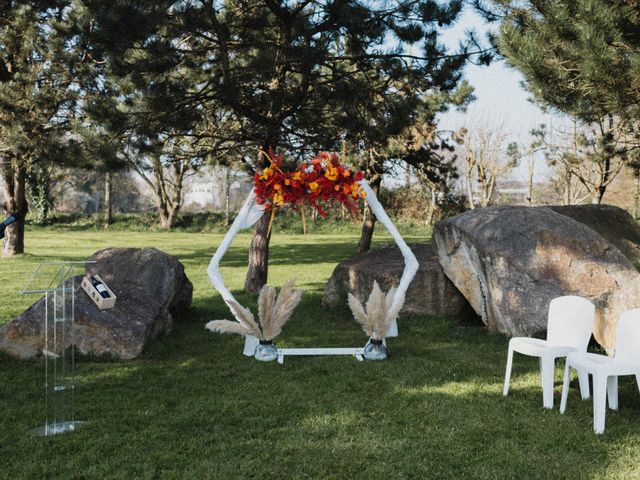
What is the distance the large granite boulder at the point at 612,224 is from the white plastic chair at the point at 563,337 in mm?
6407

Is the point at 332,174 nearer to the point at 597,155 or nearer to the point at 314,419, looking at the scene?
the point at 314,419

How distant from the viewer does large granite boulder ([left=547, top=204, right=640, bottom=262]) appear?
37.1 ft

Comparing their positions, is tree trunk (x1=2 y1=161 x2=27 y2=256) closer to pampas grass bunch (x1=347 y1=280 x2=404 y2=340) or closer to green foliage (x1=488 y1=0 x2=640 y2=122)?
pampas grass bunch (x1=347 y1=280 x2=404 y2=340)

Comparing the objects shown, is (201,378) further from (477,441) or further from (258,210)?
(477,441)

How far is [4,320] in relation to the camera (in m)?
8.53

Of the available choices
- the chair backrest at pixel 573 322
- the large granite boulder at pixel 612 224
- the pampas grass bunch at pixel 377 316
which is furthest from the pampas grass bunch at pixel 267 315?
the large granite boulder at pixel 612 224

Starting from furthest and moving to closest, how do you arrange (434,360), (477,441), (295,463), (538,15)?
(538,15) < (434,360) < (477,441) < (295,463)

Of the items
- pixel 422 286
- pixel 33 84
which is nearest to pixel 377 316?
pixel 422 286

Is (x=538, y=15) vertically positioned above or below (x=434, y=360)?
above

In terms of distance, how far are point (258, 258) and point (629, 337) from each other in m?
7.39

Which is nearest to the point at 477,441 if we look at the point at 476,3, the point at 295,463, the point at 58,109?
the point at 295,463

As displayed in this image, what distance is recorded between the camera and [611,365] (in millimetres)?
4445

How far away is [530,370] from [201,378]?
10.9 ft

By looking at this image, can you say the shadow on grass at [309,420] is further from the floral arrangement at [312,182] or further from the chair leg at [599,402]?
the floral arrangement at [312,182]
